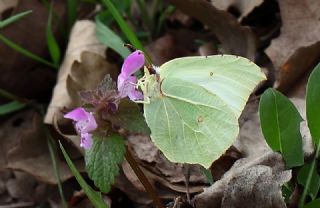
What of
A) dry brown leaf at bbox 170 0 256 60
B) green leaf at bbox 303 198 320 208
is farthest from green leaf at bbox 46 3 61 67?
green leaf at bbox 303 198 320 208

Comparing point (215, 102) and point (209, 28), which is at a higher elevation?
point (215, 102)

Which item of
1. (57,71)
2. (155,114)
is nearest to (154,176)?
(155,114)

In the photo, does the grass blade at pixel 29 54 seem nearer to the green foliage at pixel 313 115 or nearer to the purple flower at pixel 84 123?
the purple flower at pixel 84 123

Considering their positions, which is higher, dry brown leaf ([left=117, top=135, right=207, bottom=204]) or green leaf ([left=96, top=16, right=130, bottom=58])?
green leaf ([left=96, top=16, right=130, bottom=58])

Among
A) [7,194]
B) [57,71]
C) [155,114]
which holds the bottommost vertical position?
[7,194]

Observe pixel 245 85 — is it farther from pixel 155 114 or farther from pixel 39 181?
pixel 39 181

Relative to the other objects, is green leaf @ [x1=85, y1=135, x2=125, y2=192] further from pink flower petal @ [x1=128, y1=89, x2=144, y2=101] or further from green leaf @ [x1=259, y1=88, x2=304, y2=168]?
green leaf @ [x1=259, y1=88, x2=304, y2=168]

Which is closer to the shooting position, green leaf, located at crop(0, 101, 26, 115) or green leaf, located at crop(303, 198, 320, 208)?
green leaf, located at crop(303, 198, 320, 208)

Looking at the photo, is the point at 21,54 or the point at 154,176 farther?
the point at 21,54
